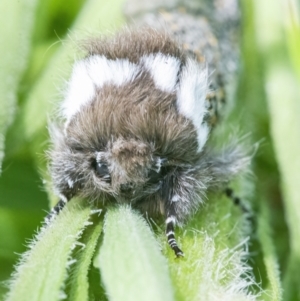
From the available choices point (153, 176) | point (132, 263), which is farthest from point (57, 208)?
point (132, 263)

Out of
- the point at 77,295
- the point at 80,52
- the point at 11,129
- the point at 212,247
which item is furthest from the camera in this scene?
the point at 11,129

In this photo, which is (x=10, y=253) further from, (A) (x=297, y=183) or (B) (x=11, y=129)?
(A) (x=297, y=183)

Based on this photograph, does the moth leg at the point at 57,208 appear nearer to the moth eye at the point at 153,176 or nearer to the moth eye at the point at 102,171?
the moth eye at the point at 102,171

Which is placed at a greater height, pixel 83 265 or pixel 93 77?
pixel 93 77

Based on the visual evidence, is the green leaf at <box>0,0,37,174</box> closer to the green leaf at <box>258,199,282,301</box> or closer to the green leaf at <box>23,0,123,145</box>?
the green leaf at <box>23,0,123,145</box>

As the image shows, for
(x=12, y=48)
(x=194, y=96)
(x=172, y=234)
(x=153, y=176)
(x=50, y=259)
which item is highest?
(x=194, y=96)

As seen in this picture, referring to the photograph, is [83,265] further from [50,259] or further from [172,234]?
[172,234]

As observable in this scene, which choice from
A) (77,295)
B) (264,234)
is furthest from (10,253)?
(264,234)
